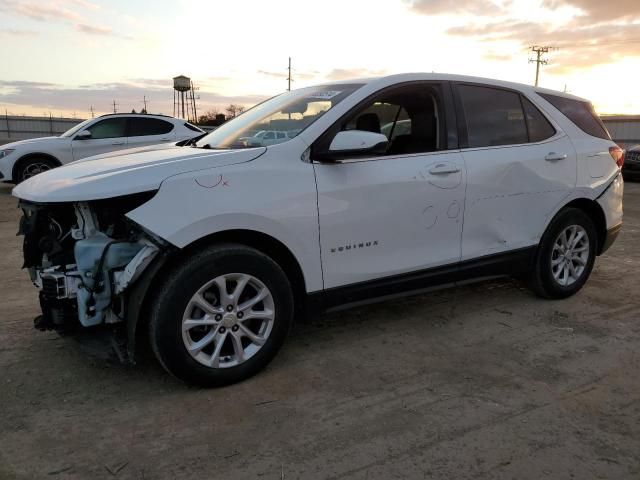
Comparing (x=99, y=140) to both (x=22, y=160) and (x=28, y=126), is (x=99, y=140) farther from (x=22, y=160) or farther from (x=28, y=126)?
(x=28, y=126)

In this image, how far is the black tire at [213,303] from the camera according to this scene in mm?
2768

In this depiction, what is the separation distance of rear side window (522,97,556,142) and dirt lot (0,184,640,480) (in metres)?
1.47

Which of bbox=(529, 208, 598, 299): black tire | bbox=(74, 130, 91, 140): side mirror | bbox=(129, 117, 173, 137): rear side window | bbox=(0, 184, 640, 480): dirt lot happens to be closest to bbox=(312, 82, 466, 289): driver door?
bbox=(0, 184, 640, 480): dirt lot

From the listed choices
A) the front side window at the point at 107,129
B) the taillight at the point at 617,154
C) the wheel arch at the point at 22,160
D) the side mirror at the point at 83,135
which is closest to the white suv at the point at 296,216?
the taillight at the point at 617,154

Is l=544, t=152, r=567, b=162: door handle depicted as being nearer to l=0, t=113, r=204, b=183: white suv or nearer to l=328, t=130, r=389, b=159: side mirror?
l=328, t=130, r=389, b=159: side mirror

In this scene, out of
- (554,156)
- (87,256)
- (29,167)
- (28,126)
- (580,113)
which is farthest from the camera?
(28,126)

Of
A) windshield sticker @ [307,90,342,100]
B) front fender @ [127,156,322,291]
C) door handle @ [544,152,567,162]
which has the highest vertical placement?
windshield sticker @ [307,90,342,100]

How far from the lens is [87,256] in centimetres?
282

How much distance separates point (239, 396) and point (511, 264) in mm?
2445

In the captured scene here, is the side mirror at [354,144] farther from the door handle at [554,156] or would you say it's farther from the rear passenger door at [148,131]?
the rear passenger door at [148,131]

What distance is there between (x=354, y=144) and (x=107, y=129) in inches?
363

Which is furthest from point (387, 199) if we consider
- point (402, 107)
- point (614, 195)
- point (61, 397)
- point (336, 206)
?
point (614, 195)

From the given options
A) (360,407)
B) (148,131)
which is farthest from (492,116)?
(148,131)

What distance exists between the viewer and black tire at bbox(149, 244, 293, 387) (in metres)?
2.77
